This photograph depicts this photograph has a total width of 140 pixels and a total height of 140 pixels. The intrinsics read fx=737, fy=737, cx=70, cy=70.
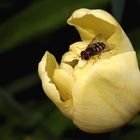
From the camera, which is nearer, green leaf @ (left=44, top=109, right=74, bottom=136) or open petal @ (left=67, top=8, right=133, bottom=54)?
open petal @ (left=67, top=8, right=133, bottom=54)

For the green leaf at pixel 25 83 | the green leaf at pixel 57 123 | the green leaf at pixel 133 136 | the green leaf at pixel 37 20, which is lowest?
the green leaf at pixel 133 136

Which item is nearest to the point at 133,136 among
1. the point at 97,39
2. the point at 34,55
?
the point at 97,39

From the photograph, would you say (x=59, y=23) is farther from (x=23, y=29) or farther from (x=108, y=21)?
(x=108, y=21)

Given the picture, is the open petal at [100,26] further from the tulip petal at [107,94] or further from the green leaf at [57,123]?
the green leaf at [57,123]

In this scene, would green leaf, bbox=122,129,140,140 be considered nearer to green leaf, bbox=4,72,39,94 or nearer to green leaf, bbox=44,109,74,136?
green leaf, bbox=44,109,74,136

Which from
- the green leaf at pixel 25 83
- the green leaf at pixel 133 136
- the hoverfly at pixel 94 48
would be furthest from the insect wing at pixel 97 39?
the green leaf at pixel 25 83

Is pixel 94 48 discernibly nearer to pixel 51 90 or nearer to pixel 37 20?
pixel 51 90

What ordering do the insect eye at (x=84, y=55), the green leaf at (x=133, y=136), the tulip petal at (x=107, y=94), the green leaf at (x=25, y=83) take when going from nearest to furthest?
the tulip petal at (x=107, y=94) < the insect eye at (x=84, y=55) < the green leaf at (x=133, y=136) < the green leaf at (x=25, y=83)

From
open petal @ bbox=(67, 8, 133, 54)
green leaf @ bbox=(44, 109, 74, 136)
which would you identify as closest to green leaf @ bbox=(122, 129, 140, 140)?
green leaf @ bbox=(44, 109, 74, 136)
